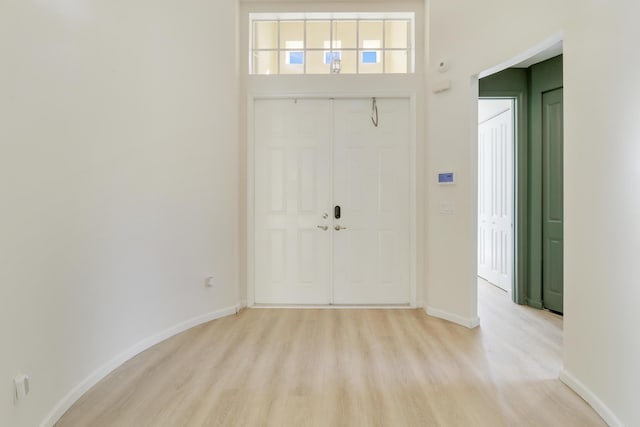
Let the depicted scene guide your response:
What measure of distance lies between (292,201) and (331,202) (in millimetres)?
441

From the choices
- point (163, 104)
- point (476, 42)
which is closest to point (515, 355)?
point (476, 42)

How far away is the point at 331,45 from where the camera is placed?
3.49 metres

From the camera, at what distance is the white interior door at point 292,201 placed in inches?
136

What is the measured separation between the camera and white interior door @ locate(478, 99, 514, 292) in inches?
154

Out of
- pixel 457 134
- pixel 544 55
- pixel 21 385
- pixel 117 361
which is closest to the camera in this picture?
pixel 21 385

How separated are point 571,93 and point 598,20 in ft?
1.34

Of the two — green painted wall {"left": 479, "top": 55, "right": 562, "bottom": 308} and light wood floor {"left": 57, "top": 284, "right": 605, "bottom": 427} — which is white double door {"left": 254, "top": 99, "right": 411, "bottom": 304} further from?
green painted wall {"left": 479, "top": 55, "right": 562, "bottom": 308}

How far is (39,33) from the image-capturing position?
1625mm

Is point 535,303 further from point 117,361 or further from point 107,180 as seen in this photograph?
point 107,180

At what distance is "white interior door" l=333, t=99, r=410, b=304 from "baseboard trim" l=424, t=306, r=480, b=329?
0.32 m

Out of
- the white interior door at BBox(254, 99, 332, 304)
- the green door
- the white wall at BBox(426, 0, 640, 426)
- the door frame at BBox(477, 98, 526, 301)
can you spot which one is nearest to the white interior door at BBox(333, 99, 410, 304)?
the white interior door at BBox(254, 99, 332, 304)

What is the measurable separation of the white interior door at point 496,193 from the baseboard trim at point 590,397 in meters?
1.90

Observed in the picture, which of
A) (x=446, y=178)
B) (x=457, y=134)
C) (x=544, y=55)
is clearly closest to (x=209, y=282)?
(x=446, y=178)

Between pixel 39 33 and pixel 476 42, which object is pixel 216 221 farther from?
pixel 476 42
